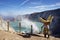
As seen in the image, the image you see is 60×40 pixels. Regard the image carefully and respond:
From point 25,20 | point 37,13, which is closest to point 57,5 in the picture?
point 37,13

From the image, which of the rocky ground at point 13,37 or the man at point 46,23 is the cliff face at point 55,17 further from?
the rocky ground at point 13,37

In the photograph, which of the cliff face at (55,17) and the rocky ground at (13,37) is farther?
the cliff face at (55,17)

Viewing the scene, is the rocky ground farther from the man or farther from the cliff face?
the cliff face

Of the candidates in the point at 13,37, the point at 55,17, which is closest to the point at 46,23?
the point at 55,17

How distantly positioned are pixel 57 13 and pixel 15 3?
1208mm

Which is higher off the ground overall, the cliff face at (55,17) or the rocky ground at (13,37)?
the cliff face at (55,17)

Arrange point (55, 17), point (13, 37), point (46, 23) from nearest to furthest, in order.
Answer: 1. point (13, 37)
2. point (46, 23)
3. point (55, 17)

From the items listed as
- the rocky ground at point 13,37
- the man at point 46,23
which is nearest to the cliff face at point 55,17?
the man at point 46,23

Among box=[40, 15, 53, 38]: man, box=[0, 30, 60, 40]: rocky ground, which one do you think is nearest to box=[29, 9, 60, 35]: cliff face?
box=[40, 15, 53, 38]: man

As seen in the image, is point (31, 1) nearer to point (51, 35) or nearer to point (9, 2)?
point (9, 2)

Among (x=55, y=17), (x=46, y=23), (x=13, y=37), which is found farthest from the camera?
(x=55, y=17)

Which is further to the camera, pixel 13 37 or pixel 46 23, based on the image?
pixel 46 23

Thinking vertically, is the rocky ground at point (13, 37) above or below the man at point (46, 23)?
below

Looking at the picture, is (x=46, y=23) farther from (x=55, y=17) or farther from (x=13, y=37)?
(x=13, y=37)
